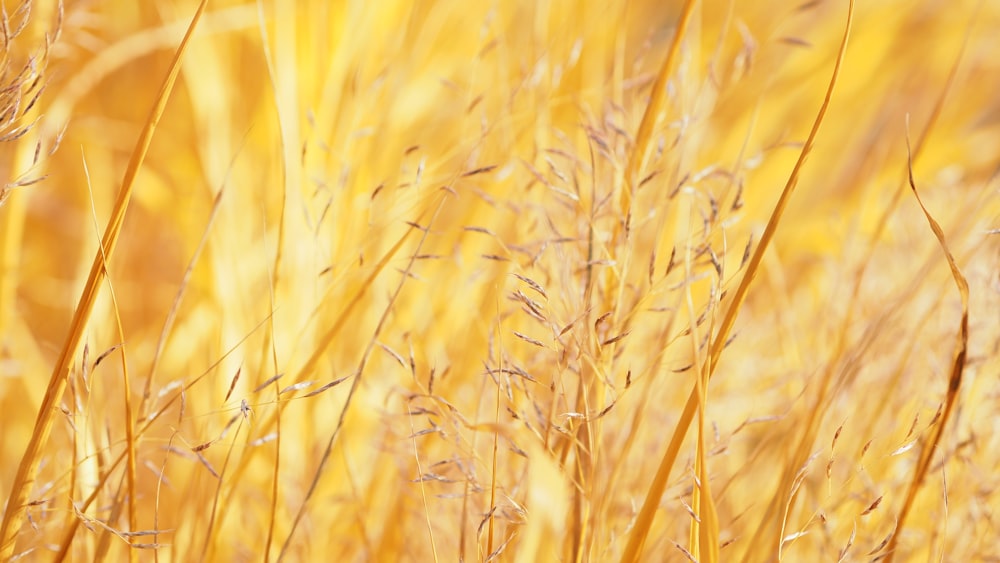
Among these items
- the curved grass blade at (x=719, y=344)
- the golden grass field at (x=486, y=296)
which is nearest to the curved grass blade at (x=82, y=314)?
the golden grass field at (x=486, y=296)

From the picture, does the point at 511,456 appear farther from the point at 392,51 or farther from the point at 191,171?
the point at 191,171

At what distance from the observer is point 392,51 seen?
2.03ft

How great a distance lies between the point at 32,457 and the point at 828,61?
102 centimetres

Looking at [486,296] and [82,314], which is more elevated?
[82,314]

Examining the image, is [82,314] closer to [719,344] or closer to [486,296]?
[719,344]

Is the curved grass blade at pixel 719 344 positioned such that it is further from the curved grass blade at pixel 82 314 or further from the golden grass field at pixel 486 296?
the curved grass blade at pixel 82 314

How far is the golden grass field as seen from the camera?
316 mm

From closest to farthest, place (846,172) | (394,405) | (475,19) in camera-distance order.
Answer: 1. (394,405)
2. (475,19)
3. (846,172)

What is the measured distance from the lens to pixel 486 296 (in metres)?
0.65

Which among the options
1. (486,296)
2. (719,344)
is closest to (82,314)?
(719,344)

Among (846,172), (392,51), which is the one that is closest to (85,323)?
(392,51)

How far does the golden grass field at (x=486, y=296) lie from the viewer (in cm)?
32

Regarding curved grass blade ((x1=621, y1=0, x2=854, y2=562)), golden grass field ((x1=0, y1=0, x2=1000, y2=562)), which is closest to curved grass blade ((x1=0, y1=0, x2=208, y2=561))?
golden grass field ((x1=0, y1=0, x2=1000, y2=562))

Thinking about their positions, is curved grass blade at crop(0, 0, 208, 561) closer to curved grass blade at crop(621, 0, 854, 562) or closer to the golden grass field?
the golden grass field
